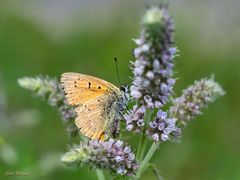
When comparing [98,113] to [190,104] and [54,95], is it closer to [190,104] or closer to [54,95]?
[54,95]

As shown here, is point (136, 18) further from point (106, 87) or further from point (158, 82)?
point (158, 82)

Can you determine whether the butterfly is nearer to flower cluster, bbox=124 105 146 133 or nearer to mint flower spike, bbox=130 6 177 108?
flower cluster, bbox=124 105 146 133

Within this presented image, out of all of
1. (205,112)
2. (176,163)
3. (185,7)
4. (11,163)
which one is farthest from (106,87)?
(185,7)

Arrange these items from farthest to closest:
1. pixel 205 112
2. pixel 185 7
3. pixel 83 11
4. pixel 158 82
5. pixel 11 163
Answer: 1. pixel 83 11
2. pixel 185 7
3. pixel 205 112
4. pixel 11 163
5. pixel 158 82

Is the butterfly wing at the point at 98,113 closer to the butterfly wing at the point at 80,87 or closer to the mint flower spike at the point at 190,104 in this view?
the butterfly wing at the point at 80,87

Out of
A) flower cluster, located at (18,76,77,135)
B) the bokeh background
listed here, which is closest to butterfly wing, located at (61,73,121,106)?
flower cluster, located at (18,76,77,135)

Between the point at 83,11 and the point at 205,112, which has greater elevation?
the point at 83,11

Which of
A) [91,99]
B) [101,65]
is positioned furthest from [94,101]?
[101,65]
